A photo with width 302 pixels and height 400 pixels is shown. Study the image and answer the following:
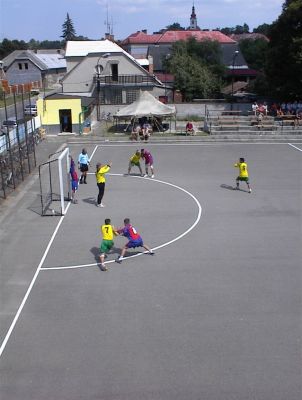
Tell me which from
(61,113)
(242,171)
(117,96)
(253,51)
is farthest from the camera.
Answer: (253,51)

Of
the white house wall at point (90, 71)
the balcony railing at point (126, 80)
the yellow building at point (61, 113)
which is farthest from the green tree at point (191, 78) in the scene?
the yellow building at point (61, 113)

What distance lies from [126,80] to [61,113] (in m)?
13.5

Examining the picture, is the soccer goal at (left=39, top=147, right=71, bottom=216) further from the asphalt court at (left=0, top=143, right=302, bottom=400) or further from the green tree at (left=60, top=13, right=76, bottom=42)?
the green tree at (left=60, top=13, right=76, bottom=42)

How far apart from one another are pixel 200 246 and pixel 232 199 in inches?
199

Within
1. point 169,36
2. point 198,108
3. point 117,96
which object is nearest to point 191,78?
point 198,108

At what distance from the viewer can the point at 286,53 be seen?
38625 mm

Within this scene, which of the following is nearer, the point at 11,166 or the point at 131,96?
the point at 11,166

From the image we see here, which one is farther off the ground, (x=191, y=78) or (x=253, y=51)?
(x=253, y=51)

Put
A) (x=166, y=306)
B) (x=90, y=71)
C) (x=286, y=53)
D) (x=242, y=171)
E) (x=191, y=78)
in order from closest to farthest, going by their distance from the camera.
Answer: (x=166, y=306), (x=242, y=171), (x=286, y=53), (x=90, y=71), (x=191, y=78)

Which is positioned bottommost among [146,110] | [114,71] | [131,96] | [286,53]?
[146,110]

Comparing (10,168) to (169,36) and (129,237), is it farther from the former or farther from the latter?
(169,36)

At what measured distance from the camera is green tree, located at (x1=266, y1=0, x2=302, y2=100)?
37188 millimetres

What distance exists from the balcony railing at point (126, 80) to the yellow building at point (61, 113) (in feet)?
38.1

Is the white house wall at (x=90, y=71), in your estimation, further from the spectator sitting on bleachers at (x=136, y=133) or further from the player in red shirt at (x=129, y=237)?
the player in red shirt at (x=129, y=237)
